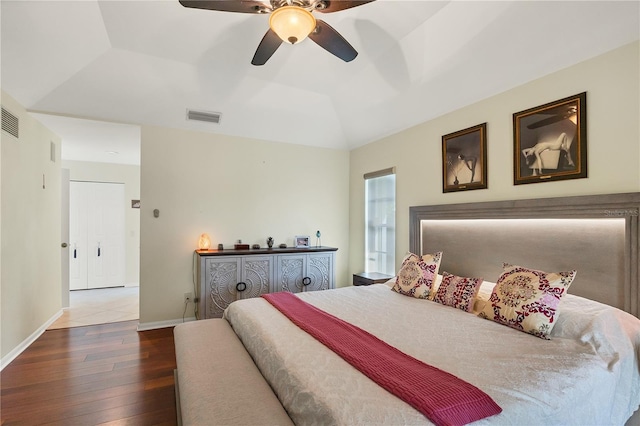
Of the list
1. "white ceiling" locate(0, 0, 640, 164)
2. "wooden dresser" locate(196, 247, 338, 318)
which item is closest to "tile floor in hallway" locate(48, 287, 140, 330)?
"wooden dresser" locate(196, 247, 338, 318)

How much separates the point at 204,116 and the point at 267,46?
2.05 metres

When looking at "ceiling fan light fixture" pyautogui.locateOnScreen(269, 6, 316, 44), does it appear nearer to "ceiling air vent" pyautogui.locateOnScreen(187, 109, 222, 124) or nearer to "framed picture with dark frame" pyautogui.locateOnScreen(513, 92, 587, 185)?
"framed picture with dark frame" pyautogui.locateOnScreen(513, 92, 587, 185)

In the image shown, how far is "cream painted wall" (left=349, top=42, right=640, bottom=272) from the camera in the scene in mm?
2037

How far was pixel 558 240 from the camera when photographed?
2.35m

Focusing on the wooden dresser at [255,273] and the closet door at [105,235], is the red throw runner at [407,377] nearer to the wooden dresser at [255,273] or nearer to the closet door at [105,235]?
the wooden dresser at [255,273]

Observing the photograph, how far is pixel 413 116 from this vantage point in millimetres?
3605

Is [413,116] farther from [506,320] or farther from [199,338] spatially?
[199,338]

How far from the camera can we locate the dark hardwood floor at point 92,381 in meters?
2.11

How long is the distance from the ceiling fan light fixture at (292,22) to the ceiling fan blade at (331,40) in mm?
124

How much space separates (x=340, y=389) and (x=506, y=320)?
1.42 m

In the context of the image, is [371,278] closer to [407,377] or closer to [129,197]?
[407,377]

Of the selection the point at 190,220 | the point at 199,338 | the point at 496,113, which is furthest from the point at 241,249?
the point at 496,113

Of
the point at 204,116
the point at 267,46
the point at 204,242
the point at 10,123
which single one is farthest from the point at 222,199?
the point at 267,46

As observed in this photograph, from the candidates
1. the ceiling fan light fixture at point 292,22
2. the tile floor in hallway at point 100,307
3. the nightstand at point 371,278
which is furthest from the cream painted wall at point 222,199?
the ceiling fan light fixture at point 292,22
